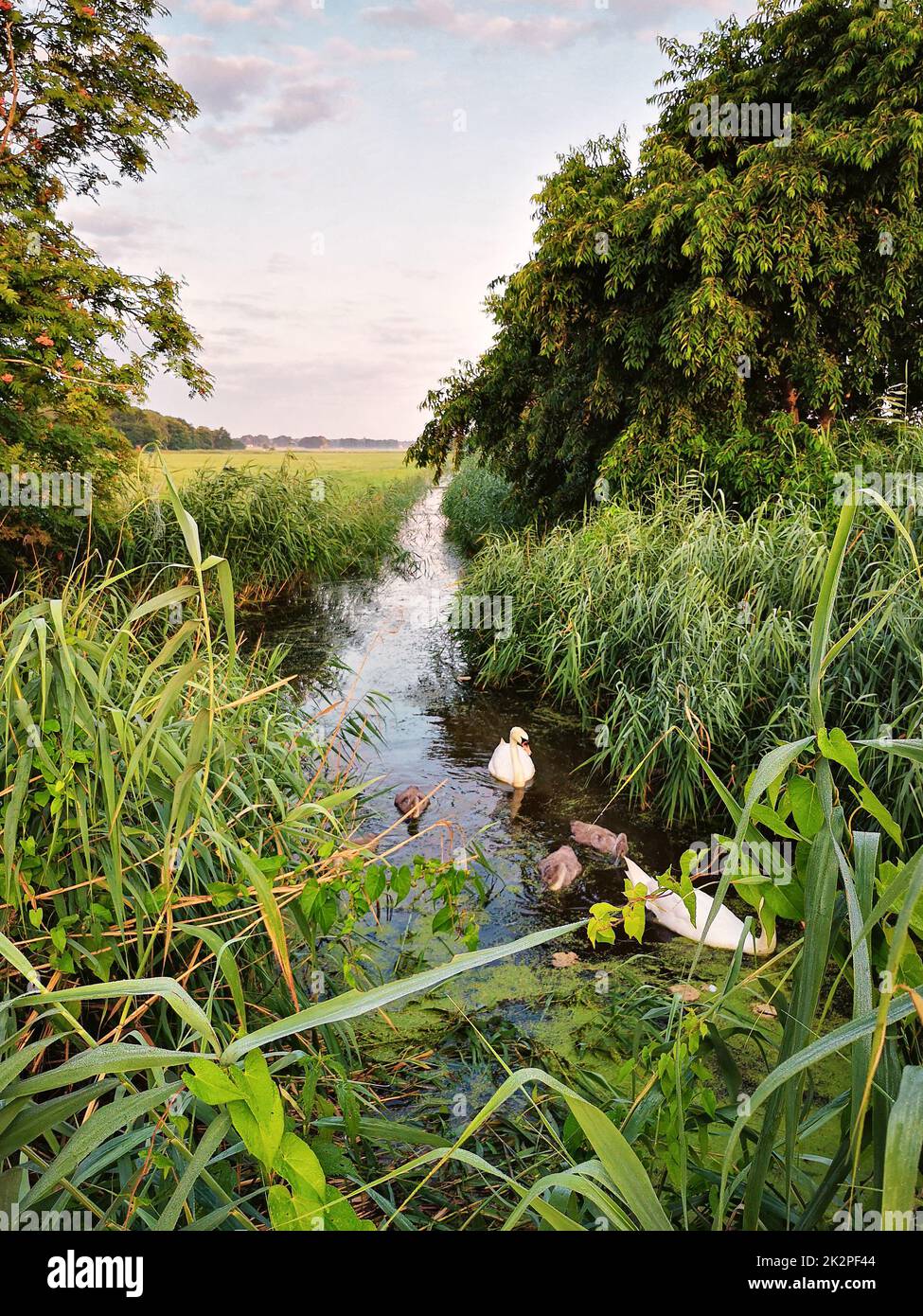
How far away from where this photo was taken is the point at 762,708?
12.5 ft

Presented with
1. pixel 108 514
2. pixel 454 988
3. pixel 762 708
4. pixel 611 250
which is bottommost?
pixel 454 988

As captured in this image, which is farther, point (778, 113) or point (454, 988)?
A: point (778, 113)

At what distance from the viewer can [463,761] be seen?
4.50 m

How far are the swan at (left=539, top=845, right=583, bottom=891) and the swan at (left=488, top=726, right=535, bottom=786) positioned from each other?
828mm

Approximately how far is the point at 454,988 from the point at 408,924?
34cm

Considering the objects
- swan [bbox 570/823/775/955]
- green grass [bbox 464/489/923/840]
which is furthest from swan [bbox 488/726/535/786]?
swan [bbox 570/823/775/955]

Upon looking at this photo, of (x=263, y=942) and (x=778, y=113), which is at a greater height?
(x=778, y=113)

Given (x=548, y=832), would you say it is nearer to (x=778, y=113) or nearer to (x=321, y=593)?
(x=321, y=593)

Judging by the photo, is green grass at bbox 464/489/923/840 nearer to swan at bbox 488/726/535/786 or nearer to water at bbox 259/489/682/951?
water at bbox 259/489/682/951

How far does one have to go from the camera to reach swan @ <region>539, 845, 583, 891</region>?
3.11 metres

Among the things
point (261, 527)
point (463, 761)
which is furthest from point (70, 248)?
point (463, 761)

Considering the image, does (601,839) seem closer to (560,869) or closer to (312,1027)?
(560,869)

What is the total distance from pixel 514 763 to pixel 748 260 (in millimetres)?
4981

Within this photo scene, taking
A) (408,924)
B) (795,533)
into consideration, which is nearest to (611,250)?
(795,533)
